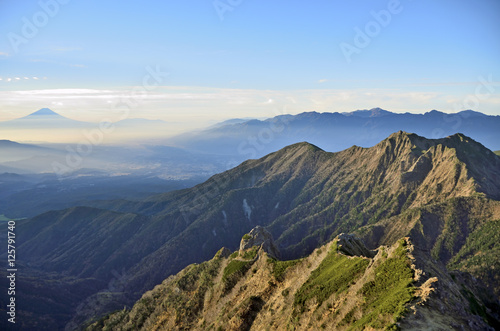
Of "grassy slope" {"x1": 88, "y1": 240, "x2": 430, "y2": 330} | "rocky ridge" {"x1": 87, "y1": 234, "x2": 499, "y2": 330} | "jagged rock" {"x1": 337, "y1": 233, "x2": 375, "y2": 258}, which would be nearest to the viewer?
"rocky ridge" {"x1": 87, "y1": 234, "x2": 499, "y2": 330}

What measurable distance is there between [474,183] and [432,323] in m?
185

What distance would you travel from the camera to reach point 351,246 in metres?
81.4

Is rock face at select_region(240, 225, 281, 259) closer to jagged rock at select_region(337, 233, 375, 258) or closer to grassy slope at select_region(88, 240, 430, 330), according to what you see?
grassy slope at select_region(88, 240, 430, 330)

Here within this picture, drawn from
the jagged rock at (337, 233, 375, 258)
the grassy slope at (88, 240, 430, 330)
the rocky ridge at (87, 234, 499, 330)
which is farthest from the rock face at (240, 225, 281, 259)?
A: the jagged rock at (337, 233, 375, 258)

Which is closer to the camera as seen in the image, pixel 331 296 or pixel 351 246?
pixel 331 296

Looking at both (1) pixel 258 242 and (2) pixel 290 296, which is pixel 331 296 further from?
(1) pixel 258 242

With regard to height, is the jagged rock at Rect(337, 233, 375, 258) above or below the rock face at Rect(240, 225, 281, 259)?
above

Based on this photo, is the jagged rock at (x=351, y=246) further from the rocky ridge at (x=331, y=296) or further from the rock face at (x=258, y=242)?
the rock face at (x=258, y=242)

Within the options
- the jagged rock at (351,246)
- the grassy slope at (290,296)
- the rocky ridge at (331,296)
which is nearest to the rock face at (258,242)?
the rocky ridge at (331,296)

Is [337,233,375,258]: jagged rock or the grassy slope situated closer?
the grassy slope

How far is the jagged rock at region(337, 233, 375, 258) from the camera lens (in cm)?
7862

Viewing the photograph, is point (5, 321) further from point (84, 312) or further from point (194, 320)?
point (194, 320)

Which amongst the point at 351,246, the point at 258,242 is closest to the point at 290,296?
the point at 351,246

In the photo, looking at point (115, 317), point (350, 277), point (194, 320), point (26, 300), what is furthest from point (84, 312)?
point (350, 277)
